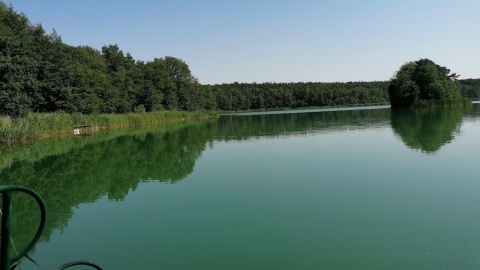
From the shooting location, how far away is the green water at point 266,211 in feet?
18.6

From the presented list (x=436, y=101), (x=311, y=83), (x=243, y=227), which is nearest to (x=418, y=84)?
(x=436, y=101)

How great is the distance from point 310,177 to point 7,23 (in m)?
32.9

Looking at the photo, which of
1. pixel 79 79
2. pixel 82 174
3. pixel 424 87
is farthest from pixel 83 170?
pixel 424 87

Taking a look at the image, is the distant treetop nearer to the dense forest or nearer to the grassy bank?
the dense forest

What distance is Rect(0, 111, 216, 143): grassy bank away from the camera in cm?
2491

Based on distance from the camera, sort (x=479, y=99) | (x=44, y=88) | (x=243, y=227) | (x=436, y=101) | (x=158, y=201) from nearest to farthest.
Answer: (x=243, y=227) → (x=158, y=201) → (x=44, y=88) → (x=436, y=101) → (x=479, y=99)

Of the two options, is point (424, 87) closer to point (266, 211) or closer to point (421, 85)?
point (421, 85)

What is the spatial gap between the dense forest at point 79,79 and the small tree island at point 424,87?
38014 millimetres

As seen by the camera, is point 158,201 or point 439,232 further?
point 158,201

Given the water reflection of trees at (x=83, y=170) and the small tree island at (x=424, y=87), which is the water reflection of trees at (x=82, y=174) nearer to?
the water reflection of trees at (x=83, y=170)

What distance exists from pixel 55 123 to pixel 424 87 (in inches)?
2312

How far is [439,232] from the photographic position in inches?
248

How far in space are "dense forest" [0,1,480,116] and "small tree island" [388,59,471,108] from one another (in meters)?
38.0

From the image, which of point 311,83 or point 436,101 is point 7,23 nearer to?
point 436,101
